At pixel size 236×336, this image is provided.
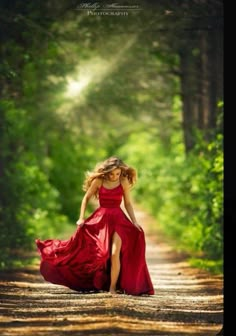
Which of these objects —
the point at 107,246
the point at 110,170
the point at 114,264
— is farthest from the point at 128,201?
the point at 114,264

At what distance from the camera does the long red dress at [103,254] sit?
10.0 metres

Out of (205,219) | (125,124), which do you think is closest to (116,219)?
(205,219)

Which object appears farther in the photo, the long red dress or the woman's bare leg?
the long red dress

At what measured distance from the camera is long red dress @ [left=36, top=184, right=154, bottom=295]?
1005 cm

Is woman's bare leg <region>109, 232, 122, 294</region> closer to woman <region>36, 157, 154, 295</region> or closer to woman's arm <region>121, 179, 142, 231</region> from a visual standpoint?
woman <region>36, 157, 154, 295</region>

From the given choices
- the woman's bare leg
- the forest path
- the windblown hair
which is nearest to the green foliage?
the forest path

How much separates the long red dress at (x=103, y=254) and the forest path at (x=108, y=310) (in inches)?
7.1

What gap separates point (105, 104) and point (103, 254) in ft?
25.6

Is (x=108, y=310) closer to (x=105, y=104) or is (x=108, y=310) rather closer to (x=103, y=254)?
(x=103, y=254)

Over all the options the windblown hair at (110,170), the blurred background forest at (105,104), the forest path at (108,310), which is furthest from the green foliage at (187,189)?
the windblown hair at (110,170)

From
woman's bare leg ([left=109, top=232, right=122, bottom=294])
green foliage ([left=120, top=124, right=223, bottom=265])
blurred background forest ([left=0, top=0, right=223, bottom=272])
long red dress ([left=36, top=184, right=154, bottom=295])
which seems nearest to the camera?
woman's bare leg ([left=109, top=232, right=122, bottom=294])

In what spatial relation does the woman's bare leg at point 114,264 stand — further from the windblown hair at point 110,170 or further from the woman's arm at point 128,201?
the windblown hair at point 110,170

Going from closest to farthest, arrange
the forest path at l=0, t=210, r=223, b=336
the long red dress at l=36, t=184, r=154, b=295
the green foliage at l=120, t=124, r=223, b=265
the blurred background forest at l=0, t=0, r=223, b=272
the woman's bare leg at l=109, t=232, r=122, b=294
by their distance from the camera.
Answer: the forest path at l=0, t=210, r=223, b=336 → the woman's bare leg at l=109, t=232, r=122, b=294 → the long red dress at l=36, t=184, r=154, b=295 → the blurred background forest at l=0, t=0, r=223, b=272 → the green foliage at l=120, t=124, r=223, b=265
